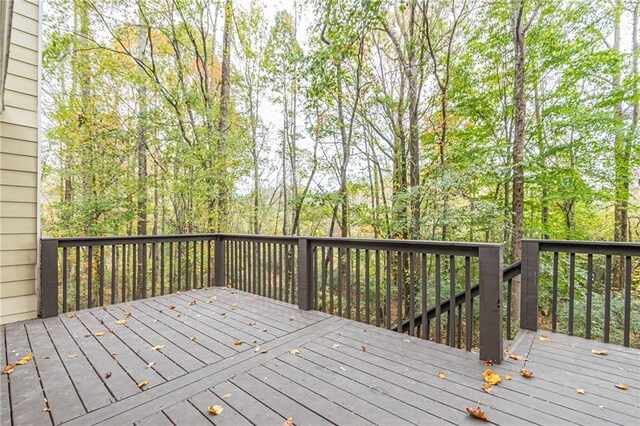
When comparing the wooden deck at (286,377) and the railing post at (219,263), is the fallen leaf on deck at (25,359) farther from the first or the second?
the railing post at (219,263)

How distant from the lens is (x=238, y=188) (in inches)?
295

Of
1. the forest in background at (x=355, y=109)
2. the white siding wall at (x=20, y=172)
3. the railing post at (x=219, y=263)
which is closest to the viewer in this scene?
the white siding wall at (x=20, y=172)

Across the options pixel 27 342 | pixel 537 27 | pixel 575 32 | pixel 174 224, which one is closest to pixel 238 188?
pixel 174 224

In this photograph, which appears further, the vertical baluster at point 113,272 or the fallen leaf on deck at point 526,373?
the vertical baluster at point 113,272

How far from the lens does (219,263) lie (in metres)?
4.73

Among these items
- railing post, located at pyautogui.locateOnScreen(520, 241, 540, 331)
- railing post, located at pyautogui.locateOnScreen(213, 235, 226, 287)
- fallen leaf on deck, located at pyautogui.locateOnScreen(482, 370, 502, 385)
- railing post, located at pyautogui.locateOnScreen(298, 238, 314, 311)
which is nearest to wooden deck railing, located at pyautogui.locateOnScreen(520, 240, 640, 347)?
railing post, located at pyautogui.locateOnScreen(520, 241, 540, 331)

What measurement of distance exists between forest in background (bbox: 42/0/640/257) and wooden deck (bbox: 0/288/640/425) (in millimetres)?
3811

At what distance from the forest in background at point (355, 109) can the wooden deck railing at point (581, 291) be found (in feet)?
3.76

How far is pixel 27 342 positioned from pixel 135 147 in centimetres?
556

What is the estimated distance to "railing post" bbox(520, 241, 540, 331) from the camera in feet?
8.79

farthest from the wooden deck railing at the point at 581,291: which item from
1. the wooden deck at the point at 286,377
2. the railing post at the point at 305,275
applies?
the railing post at the point at 305,275

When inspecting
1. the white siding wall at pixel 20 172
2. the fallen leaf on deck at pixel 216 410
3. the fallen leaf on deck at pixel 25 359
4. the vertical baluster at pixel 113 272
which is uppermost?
the white siding wall at pixel 20 172

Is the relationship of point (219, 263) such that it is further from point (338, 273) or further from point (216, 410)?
point (216, 410)

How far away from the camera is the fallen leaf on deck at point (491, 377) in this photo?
1839 millimetres
